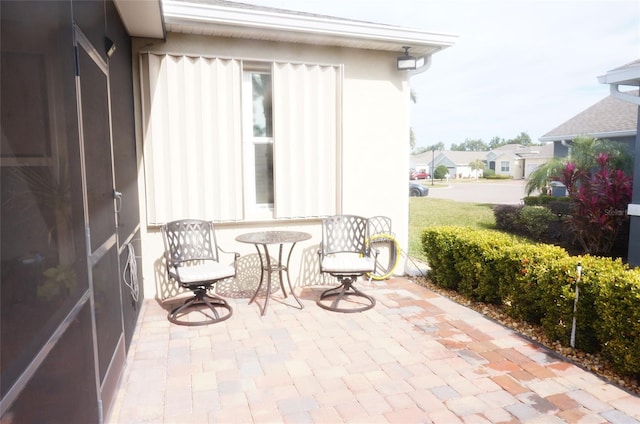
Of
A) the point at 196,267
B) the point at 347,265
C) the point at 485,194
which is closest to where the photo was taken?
the point at 196,267

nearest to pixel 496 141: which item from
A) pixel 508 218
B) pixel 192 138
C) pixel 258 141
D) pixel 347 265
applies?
pixel 508 218

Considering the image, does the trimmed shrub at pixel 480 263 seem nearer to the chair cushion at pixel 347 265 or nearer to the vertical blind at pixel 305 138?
the chair cushion at pixel 347 265

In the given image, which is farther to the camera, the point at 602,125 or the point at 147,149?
the point at 602,125

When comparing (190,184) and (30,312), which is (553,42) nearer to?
(190,184)

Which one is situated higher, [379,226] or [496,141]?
[496,141]

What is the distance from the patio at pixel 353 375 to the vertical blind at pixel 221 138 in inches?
52.2

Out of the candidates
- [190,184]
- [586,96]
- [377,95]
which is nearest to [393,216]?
[377,95]

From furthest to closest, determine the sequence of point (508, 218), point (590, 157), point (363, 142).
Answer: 1. point (590, 157)
2. point (508, 218)
3. point (363, 142)

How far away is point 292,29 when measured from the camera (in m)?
4.36

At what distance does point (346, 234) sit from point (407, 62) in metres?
2.27

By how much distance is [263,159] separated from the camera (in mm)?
4945

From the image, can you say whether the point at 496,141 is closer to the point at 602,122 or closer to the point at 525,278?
the point at 602,122

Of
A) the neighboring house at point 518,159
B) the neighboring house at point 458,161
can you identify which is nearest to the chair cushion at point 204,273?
the neighboring house at point 518,159

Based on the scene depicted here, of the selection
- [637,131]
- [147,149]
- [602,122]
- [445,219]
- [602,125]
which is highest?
[602,122]
